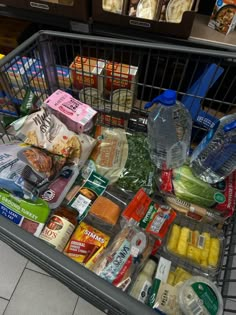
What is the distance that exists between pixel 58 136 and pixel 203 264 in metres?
0.66

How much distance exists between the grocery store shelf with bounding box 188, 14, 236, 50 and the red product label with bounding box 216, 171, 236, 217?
1.64ft

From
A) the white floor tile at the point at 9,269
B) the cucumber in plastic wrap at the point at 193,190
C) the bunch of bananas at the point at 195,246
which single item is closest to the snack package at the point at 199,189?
the cucumber in plastic wrap at the point at 193,190

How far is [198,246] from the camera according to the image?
832mm

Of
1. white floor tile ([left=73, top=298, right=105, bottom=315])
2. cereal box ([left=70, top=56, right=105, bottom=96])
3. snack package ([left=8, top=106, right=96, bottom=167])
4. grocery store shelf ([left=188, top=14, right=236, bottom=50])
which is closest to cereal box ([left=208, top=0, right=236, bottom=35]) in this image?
grocery store shelf ([left=188, top=14, right=236, bottom=50])

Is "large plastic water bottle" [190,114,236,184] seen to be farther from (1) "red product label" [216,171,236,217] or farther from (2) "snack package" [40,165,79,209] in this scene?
(2) "snack package" [40,165,79,209]

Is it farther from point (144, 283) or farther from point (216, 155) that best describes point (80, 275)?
point (216, 155)

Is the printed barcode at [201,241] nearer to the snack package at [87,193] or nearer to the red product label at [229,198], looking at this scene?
the red product label at [229,198]

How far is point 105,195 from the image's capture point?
0.95 metres

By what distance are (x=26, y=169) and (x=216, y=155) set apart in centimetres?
64

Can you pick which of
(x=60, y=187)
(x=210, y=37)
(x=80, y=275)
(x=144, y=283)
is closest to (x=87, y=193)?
(x=60, y=187)

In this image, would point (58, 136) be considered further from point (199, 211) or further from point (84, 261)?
point (199, 211)

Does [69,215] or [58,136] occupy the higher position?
[58,136]

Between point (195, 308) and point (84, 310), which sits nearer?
Result: point (195, 308)

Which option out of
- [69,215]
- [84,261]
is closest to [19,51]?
[69,215]
